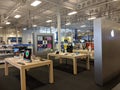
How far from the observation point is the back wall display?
7.49 meters

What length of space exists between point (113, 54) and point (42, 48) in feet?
16.4

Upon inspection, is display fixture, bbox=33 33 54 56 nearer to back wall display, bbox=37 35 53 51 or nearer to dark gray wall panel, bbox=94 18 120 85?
back wall display, bbox=37 35 53 51

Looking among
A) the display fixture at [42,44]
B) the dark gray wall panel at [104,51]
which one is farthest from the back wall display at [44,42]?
the dark gray wall panel at [104,51]

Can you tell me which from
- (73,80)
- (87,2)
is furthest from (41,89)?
(87,2)

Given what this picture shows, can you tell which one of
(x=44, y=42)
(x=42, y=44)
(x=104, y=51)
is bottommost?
(x=104, y=51)

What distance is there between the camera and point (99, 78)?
3299 mm

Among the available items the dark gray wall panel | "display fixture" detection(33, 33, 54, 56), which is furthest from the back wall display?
the dark gray wall panel

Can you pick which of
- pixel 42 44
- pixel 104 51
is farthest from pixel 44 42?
pixel 104 51

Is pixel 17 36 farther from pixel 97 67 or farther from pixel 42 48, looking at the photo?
pixel 97 67

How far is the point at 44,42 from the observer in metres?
7.66

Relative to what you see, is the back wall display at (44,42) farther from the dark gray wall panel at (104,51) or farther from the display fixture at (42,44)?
the dark gray wall panel at (104,51)

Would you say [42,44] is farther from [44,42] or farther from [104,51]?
[104,51]

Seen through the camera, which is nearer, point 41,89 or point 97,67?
point 41,89

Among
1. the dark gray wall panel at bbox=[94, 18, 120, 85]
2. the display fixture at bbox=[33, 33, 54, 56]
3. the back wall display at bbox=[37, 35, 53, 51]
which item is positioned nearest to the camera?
the dark gray wall panel at bbox=[94, 18, 120, 85]
